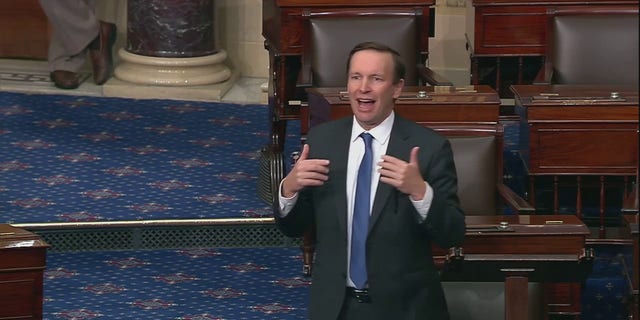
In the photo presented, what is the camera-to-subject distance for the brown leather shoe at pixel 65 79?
808 cm

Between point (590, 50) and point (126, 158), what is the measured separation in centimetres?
219

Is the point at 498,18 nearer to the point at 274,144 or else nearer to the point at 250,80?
the point at 274,144

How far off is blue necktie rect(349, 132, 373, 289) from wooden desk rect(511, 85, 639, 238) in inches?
63.1

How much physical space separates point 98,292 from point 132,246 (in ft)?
1.51

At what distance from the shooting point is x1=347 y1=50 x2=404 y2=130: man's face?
373 cm

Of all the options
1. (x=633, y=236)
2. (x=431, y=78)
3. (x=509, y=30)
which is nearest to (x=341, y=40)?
(x=431, y=78)

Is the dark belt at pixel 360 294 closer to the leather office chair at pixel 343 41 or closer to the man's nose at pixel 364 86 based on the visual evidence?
the man's nose at pixel 364 86

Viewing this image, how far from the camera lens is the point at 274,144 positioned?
6.43 meters

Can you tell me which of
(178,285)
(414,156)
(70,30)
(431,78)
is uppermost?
(70,30)

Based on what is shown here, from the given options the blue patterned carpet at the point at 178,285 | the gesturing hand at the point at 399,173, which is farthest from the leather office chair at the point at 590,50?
the gesturing hand at the point at 399,173

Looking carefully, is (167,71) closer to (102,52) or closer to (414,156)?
(102,52)

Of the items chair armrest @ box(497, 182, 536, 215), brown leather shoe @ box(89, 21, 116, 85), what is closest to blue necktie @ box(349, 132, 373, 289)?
chair armrest @ box(497, 182, 536, 215)

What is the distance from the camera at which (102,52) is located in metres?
8.27

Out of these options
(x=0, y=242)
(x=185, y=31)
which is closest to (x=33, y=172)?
(x=185, y=31)
